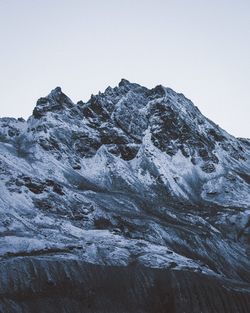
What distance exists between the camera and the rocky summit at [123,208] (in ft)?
168

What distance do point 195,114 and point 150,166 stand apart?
44.5 meters

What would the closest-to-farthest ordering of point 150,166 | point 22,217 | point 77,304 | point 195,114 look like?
point 77,304 → point 22,217 → point 150,166 → point 195,114

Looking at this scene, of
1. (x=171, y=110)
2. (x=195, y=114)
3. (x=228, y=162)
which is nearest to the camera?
(x=228, y=162)

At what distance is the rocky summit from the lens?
2010 inches

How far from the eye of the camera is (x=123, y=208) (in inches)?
3634

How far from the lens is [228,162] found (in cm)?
13712

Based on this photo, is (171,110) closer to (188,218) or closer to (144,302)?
(188,218)

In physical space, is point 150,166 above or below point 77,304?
above

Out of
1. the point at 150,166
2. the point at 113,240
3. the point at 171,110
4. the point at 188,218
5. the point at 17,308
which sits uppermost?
the point at 171,110

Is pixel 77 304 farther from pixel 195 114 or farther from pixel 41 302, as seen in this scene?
pixel 195 114

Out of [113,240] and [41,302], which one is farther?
[113,240]

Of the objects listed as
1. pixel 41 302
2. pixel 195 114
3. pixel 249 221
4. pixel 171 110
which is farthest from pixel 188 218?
pixel 195 114

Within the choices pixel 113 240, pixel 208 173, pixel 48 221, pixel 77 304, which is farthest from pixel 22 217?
pixel 208 173

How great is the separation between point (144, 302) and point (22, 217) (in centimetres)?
3033
